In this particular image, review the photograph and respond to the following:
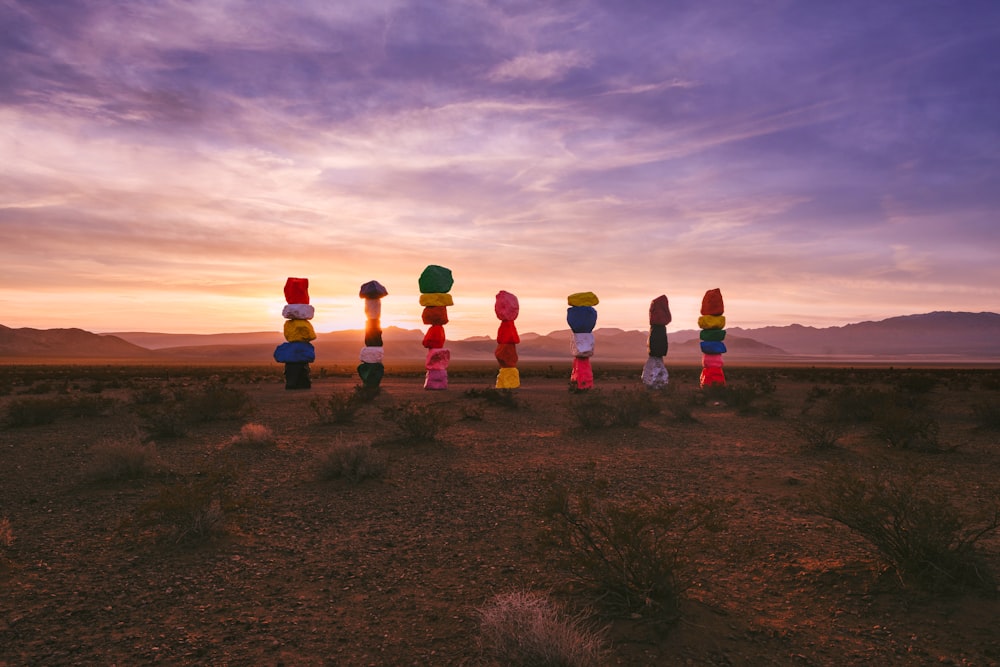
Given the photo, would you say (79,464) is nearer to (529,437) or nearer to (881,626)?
(529,437)

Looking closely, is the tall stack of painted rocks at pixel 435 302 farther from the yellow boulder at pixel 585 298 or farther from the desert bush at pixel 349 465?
the desert bush at pixel 349 465

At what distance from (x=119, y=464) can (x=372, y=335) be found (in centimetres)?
Result: 1942

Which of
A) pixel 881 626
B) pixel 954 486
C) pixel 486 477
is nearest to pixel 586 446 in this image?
pixel 486 477

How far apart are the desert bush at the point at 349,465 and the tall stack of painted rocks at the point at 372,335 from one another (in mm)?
18395

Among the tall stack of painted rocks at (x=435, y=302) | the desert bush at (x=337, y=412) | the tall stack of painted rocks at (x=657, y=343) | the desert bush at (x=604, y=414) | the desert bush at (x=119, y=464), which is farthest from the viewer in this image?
the tall stack of painted rocks at (x=657, y=343)

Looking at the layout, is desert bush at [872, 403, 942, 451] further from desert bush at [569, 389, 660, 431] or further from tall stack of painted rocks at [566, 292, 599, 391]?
tall stack of painted rocks at [566, 292, 599, 391]

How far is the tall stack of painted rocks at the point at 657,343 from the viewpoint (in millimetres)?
29688

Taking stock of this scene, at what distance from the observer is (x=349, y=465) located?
10.6 m

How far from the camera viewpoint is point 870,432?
50.8 feet

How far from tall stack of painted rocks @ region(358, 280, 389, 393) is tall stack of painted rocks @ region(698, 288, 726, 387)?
1581cm

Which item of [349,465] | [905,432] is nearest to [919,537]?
[349,465]

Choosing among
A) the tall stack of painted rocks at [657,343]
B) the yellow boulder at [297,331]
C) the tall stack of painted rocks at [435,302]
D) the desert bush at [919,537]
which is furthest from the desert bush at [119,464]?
the tall stack of painted rocks at [657,343]

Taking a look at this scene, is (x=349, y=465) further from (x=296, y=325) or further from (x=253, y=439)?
(x=296, y=325)

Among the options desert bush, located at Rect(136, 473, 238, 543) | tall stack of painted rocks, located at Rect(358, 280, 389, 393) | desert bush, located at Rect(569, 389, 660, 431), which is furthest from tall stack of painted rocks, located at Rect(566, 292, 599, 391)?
desert bush, located at Rect(136, 473, 238, 543)
